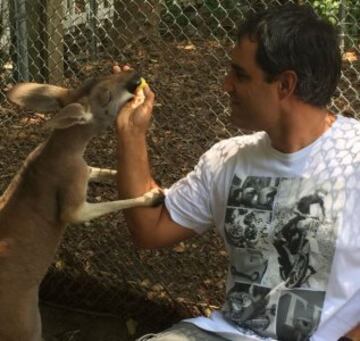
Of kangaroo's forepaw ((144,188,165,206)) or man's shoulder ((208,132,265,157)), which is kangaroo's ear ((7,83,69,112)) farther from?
man's shoulder ((208,132,265,157))

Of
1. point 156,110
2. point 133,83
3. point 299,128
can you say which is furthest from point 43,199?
point 156,110

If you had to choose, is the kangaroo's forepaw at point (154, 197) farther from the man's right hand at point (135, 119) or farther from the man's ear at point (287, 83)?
the man's ear at point (287, 83)

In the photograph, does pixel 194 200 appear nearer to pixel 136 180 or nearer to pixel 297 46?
pixel 136 180

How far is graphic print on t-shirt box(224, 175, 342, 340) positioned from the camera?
8.09 ft

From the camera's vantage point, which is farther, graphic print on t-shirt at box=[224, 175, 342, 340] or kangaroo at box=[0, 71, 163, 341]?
kangaroo at box=[0, 71, 163, 341]

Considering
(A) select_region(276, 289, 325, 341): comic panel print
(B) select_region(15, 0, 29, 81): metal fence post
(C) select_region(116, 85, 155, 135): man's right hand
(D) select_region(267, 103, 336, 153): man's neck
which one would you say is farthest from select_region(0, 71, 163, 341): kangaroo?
(B) select_region(15, 0, 29, 81): metal fence post

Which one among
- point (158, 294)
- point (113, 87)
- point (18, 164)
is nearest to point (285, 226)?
point (113, 87)

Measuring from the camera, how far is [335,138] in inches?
99.2

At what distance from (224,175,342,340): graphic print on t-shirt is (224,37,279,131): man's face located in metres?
0.22

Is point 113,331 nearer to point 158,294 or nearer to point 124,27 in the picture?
point 158,294

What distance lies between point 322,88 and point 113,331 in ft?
6.57

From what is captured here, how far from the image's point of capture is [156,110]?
18.9 ft

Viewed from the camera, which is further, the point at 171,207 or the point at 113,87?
the point at 113,87

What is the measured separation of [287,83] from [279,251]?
1.84ft
